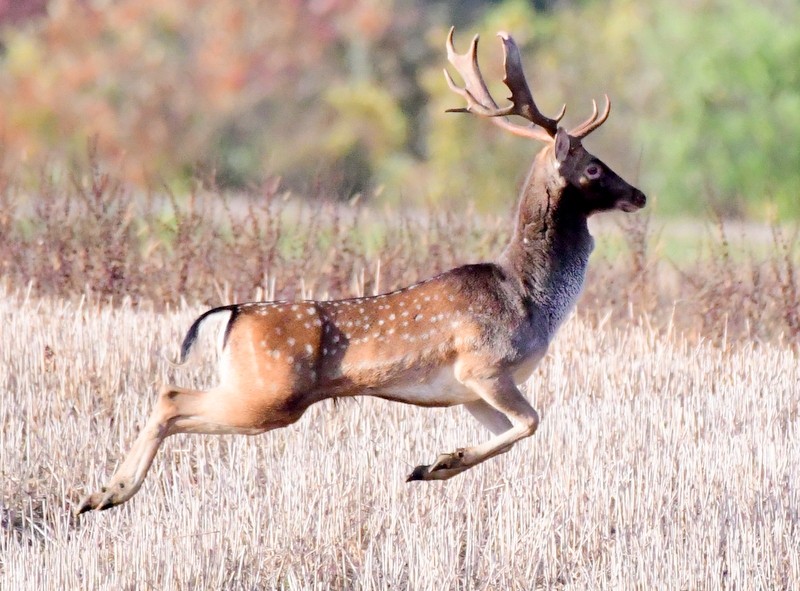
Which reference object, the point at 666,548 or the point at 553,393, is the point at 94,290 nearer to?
the point at 553,393

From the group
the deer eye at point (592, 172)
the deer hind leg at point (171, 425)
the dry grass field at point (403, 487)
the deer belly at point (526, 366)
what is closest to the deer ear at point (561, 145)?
the deer eye at point (592, 172)

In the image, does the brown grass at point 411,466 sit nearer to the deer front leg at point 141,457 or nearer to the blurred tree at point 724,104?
the deer front leg at point 141,457

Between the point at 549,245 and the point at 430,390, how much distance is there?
886 mm

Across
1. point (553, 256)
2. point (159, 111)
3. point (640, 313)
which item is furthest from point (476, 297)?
point (159, 111)

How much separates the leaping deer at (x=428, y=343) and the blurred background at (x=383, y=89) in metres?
18.5

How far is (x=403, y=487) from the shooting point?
664 cm

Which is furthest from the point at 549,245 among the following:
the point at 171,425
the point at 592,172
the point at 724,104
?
the point at 724,104

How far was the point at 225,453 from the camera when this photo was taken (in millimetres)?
7438

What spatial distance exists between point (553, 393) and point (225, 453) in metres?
2.05

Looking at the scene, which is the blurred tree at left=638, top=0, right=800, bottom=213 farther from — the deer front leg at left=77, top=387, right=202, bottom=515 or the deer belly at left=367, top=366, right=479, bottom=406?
the deer front leg at left=77, top=387, right=202, bottom=515

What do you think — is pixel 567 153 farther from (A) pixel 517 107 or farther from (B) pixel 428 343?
(B) pixel 428 343

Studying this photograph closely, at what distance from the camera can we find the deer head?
6.72 metres

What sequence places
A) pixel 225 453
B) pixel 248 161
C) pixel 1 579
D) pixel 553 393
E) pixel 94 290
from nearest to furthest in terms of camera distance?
pixel 1 579 → pixel 225 453 → pixel 553 393 → pixel 94 290 → pixel 248 161

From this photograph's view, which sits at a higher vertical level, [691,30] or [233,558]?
[691,30]
